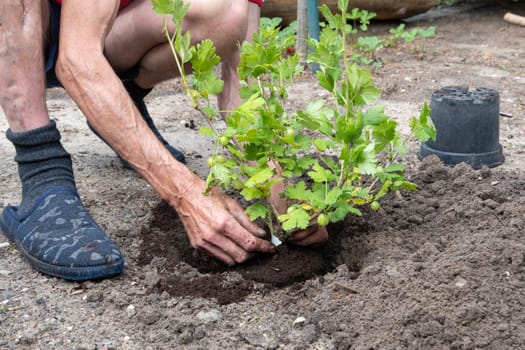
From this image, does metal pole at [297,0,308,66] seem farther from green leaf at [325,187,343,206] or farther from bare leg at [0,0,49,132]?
green leaf at [325,187,343,206]

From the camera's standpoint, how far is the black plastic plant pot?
305cm

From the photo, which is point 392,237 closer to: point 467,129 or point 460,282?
point 460,282

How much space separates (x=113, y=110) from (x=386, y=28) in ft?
15.6

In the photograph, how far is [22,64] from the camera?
2338 mm

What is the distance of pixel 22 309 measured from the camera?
2002 mm

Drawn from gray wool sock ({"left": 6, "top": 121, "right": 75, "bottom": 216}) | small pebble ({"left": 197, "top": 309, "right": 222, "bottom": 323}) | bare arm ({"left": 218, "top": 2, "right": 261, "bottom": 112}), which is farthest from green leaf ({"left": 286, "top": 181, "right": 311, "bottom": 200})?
gray wool sock ({"left": 6, "top": 121, "right": 75, "bottom": 216})

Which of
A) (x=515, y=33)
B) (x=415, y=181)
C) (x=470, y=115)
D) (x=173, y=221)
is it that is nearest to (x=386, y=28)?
(x=515, y=33)

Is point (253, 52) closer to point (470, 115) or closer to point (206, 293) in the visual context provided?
point (206, 293)

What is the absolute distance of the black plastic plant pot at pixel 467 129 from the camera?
10.0 ft

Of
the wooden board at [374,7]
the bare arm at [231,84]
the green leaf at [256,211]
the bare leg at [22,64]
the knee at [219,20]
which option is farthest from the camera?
the wooden board at [374,7]

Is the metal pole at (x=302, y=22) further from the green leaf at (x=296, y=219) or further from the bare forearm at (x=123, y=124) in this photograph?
the green leaf at (x=296, y=219)

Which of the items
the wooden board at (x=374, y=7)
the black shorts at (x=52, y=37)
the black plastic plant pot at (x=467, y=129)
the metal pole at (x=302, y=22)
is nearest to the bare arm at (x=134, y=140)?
the black shorts at (x=52, y=37)

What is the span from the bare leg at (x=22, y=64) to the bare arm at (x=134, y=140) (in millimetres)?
228

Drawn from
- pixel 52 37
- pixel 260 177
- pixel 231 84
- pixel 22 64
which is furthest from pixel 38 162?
pixel 260 177
